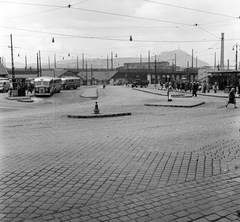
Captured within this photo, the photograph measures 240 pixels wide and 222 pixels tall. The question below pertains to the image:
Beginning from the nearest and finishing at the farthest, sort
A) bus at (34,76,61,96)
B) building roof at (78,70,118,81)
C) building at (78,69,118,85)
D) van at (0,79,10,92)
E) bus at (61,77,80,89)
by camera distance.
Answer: bus at (34,76,61,96) → van at (0,79,10,92) → bus at (61,77,80,89) → building at (78,69,118,85) → building roof at (78,70,118,81)

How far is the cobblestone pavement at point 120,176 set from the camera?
5.05 m

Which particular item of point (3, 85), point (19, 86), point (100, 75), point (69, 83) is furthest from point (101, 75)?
point (19, 86)

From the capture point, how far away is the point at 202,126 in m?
13.9

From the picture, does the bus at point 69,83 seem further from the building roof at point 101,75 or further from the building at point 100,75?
the building roof at point 101,75

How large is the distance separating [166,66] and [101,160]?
15924 centimetres

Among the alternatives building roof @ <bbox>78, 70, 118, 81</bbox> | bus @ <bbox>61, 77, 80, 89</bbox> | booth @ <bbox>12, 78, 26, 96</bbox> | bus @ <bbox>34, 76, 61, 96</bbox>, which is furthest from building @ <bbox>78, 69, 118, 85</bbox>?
booth @ <bbox>12, 78, 26, 96</bbox>

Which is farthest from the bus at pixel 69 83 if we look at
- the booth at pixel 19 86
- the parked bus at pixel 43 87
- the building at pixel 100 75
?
the building at pixel 100 75

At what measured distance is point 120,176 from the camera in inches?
270

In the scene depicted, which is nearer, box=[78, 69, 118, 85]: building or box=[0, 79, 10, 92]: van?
box=[0, 79, 10, 92]: van

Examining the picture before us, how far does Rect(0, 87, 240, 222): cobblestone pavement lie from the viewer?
505 cm

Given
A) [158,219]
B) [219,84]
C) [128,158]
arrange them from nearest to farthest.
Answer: [158,219]
[128,158]
[219,84]

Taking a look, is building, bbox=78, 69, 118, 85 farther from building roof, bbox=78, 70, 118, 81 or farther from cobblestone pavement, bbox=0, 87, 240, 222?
cobblestone pavement, bbox=0, 87, 240, 222

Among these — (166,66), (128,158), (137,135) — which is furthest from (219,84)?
(166,66)

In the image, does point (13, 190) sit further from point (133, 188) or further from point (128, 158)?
point (128, 158)
